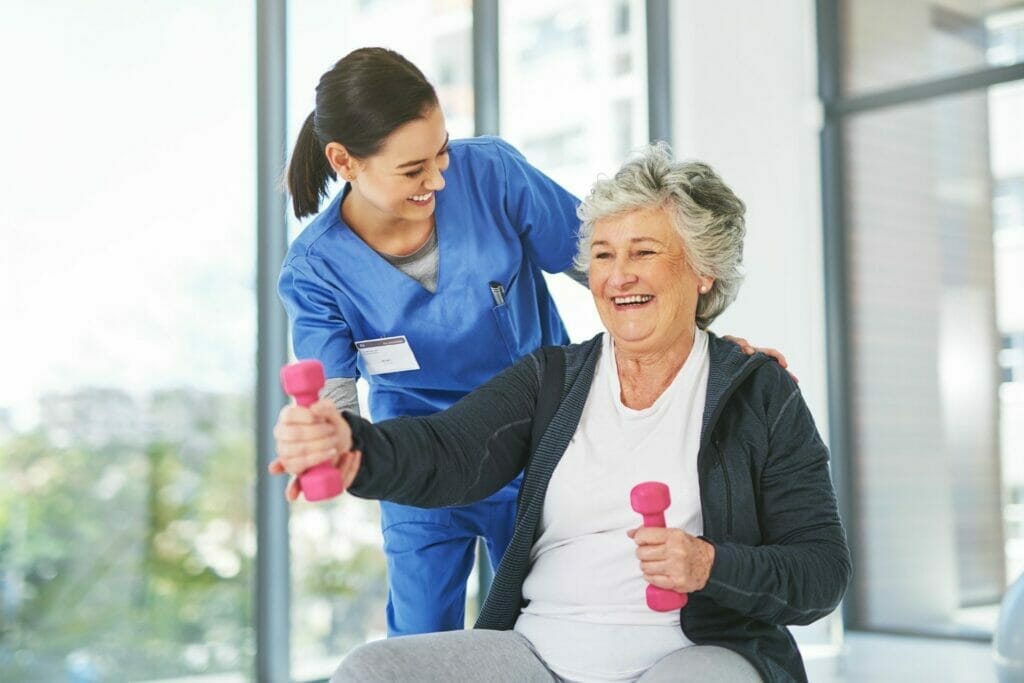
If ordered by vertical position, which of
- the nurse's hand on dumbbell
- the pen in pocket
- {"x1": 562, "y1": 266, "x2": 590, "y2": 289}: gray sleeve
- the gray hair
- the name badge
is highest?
the gray hair

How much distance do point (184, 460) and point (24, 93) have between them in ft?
3.27

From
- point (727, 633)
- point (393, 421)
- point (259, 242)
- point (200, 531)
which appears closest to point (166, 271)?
point (259, 242)

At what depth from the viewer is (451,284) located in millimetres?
2039

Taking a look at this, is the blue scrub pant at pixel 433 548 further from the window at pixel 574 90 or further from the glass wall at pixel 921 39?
the glass wall at pixel 921 39

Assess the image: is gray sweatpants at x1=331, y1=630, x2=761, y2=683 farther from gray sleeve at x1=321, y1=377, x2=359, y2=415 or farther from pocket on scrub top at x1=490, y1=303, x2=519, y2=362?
pocket on scrub top at x1=490, y1=303, x2=519, y2=362

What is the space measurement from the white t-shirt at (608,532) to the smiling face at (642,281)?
0.24 ft

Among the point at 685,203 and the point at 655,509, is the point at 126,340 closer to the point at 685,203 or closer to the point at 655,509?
the point at 685,203

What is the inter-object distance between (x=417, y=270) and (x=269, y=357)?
1.17 metres

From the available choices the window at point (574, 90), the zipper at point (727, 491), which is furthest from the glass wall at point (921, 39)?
the zipper at point (727, 491)

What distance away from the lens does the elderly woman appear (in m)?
1.49

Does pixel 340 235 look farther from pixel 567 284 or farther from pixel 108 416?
pixel 567 284

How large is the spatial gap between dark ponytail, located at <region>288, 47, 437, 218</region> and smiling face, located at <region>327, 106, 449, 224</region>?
1cm

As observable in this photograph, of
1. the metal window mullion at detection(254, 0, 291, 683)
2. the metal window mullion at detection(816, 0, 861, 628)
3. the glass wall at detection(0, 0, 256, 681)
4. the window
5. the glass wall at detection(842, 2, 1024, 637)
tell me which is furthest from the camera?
the metal window mullion at detection(816, 0, 861, 628)

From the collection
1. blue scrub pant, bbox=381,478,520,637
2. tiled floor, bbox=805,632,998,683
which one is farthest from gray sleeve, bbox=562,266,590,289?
Result: tiled floor, bbox=805,632,998,683
